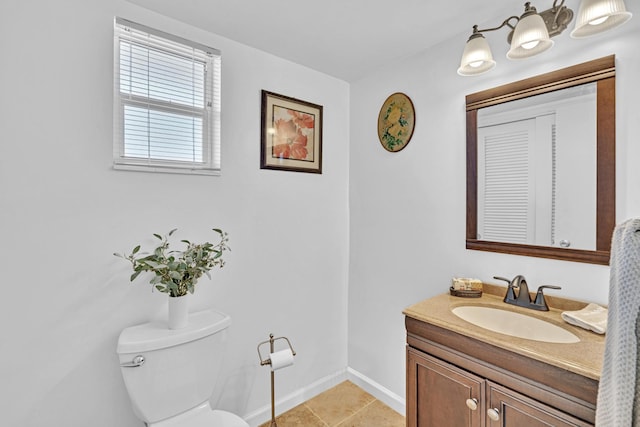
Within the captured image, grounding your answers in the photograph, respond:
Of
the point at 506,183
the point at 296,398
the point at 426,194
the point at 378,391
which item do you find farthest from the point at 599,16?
the point at 296,398

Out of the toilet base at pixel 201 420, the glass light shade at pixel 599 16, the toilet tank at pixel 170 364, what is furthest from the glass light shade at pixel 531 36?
the toilet base at pixel 201 420

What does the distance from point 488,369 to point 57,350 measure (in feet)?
5.86

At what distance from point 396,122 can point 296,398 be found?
2004 mm

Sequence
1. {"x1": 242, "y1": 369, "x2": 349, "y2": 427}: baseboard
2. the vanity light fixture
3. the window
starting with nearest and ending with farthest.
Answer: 1. the vanity light fixture
2. the window
3. {"x1": 242, "y1": 369, "x2": 349, "y2": 427}: baseboard

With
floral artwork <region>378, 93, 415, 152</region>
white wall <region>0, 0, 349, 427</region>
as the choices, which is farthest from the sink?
white wall <region>0, 0, 349, 427</region>

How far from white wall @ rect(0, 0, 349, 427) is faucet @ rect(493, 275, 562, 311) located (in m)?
1.35

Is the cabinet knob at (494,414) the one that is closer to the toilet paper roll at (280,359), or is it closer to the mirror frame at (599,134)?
the mirror frame at (599,134)

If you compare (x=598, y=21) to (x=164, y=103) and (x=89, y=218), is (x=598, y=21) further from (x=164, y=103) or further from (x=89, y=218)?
(x=89, y=218)

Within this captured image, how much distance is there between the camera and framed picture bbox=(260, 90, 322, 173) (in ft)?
6.48

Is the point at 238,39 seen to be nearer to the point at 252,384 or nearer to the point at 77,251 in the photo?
the point at 77,251

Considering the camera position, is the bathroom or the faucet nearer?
the bathroom

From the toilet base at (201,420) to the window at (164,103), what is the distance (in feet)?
3.83

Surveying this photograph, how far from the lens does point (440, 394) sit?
134 cm

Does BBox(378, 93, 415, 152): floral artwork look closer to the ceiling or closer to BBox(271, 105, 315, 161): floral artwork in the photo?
the ceiling
